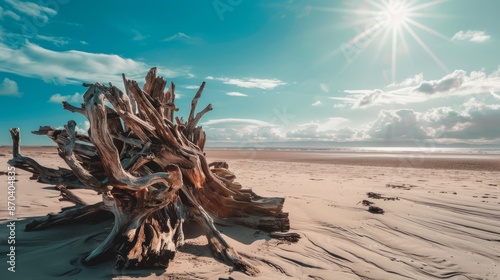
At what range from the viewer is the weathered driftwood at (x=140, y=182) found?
311cm

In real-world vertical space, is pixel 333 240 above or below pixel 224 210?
below

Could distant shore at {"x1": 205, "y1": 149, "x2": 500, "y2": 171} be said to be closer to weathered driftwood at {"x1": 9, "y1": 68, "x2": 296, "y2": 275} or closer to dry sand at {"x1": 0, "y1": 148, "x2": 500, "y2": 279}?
dry sand at {"x1": 0, "y1": 148, "x2": 500, "y2": 279}

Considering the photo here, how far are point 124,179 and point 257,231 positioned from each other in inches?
114

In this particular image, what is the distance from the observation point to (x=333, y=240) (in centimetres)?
498

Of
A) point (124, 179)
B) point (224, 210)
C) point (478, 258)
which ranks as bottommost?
point (478, 258)

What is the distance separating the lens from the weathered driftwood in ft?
10.2

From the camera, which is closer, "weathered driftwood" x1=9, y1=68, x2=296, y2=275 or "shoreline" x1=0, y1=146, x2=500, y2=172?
"weathered driftwood" x1=9, y1=68, x2=296, y2=275

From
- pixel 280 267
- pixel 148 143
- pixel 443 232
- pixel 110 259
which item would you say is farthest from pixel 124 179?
pixel 443 232

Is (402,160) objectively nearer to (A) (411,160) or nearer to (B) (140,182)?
(A) (411,160)

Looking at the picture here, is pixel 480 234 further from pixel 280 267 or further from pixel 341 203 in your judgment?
pixel 280 267

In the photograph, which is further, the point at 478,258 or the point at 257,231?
the point at 257,231

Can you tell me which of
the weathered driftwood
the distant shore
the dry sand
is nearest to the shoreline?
the distant shore

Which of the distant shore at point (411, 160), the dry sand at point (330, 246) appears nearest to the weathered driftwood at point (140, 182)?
the dry sand at point (330, 246)

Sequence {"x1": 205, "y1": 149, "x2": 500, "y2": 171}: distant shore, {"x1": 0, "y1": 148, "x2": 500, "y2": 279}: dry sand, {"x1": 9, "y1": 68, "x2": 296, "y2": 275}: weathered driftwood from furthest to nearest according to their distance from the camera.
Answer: {"x1": 205, "y1": 149, "x2": 500, "y2": 171}: distant shore → {"x1": 0, "y1": 148, "x2": 500, "y2": 279}: dry sand → {"x1": 9, "y1": 68, "x2": 296, "y2": 275}: weathered driftwood
